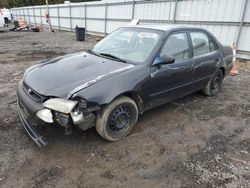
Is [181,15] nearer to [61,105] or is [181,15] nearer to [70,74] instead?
[70,74]

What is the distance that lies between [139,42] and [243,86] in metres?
3.82

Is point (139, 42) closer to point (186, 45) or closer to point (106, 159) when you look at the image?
point (186, 45)

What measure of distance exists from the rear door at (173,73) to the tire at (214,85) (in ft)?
2.98

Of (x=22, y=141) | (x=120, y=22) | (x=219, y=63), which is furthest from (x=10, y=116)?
(x=120, y=22)

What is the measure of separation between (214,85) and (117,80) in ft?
10.0

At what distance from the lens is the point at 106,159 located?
2932 millimetres

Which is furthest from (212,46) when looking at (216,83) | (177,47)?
(177,47)

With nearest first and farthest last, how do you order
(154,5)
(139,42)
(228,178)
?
(228,178) → (139,42) → (154,5)

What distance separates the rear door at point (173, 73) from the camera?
11.7ft

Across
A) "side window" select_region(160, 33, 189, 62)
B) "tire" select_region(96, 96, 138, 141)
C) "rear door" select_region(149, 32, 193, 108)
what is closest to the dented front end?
"tire" select_region(96, 96, 138, 141)

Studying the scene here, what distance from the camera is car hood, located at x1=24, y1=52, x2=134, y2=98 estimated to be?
286cm

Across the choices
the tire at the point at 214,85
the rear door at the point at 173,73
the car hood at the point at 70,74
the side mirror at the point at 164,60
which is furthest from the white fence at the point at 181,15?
the car hood at the point at 70,74

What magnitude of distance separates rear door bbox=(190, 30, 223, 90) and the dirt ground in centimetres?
72

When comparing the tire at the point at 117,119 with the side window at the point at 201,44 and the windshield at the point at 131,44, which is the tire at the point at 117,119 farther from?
the side window at the point at 201,44
